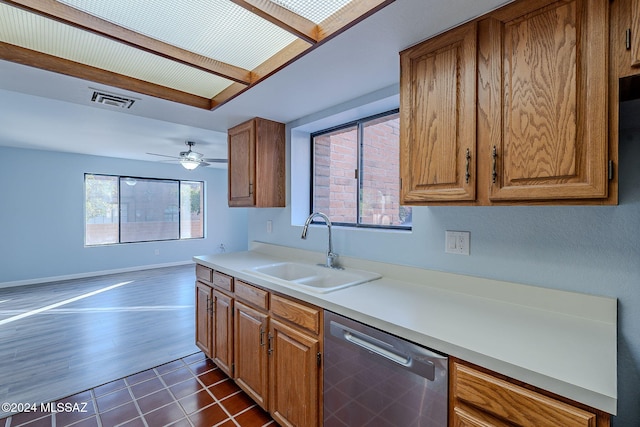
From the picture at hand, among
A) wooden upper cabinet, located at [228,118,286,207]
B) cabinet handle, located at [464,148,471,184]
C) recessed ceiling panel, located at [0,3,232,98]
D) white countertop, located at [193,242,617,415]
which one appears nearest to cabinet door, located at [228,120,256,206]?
wooden upper cabinet, located at [228,118,286,207]

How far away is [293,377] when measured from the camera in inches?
62.2

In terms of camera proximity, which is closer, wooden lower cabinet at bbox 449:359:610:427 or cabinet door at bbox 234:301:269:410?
wooden lower cabinet at bbox 449:359:610:427

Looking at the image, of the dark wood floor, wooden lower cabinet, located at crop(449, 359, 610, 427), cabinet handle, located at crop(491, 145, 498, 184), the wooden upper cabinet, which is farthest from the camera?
the wooden upper cabinet

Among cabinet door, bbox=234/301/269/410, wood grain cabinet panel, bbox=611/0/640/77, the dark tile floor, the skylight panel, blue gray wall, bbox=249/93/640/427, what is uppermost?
the skylight panel

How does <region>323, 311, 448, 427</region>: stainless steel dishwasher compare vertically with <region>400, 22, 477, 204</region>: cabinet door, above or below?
below

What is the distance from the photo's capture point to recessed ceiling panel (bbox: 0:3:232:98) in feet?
4.61

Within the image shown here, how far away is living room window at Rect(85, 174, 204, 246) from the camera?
5676 mm

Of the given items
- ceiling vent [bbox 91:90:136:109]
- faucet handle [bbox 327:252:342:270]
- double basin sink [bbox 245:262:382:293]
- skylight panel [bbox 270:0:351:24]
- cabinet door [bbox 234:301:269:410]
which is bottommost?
cabinet door [bbox 234:301:269:410]

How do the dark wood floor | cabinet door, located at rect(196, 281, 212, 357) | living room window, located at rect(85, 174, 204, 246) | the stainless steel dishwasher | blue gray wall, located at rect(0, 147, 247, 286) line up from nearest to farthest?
the stainless steel dishwasher
the dark wood floor
cabinet door, located at rect(196, 281, 212, 357)
blue gray wall, located at rect(0, 147, 247, 286)
living room window, located at rect(85, 174, 204, 246)

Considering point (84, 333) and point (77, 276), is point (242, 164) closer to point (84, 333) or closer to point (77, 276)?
point (84, 333)

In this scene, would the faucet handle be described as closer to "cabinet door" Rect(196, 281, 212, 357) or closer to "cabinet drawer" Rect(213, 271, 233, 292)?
"cabinet drawer" Rect(213, 271, 233, 292)

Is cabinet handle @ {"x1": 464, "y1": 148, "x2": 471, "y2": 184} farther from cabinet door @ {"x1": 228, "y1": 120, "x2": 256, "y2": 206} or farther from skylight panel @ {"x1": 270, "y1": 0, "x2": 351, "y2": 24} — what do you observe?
cabinet door @ {"x1": 228, "y1": 120, "x2": 256, "y2": 206}

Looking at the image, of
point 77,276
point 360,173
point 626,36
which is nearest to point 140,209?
point 77,276

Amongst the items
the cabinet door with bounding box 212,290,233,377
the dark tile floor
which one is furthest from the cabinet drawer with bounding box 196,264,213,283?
the dark tile floor
